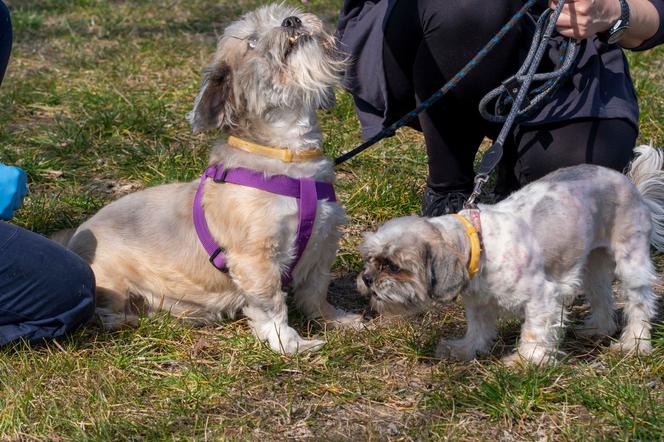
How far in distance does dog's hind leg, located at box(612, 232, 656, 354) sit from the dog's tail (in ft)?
0.88

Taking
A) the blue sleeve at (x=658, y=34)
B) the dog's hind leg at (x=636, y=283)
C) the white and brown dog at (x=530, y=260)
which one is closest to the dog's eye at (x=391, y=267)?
the white and brown dog at (x=530, y=260)

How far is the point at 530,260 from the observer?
2994 millimetres

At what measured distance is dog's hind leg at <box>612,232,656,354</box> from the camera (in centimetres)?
322

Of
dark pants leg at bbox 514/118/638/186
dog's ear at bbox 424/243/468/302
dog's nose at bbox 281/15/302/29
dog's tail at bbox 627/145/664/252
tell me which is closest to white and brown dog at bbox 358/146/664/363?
dog's ear at bbox 424/243/468/302

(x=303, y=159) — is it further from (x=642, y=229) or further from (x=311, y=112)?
(x=642, y=229)

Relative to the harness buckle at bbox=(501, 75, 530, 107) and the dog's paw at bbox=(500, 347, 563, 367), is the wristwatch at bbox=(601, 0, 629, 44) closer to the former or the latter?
the harness buckle at bbox=(501, 75, 530, 107)

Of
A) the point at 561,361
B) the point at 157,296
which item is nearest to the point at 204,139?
the point at 157,296

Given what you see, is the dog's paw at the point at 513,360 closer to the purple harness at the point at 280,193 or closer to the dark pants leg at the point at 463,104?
the purple harness at the point at 280,193

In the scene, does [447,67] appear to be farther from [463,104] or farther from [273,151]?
[273,151]

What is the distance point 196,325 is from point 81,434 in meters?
0.95

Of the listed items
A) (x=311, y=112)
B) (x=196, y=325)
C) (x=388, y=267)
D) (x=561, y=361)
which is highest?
(x=311, y=112)

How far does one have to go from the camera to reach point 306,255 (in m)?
3.51

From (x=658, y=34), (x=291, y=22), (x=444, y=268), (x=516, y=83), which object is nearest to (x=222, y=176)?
(x=291, y=22)

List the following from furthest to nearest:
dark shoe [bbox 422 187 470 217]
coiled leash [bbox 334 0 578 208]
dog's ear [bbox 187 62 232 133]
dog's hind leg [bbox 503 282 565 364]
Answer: dark shoe [bbox 422 187 470 217] < dog's ear [bbox 187 62 232 133] < coiled leash [bbox 334 0 578 208] < dog's hind leg [bbox 503 282 565 364]
